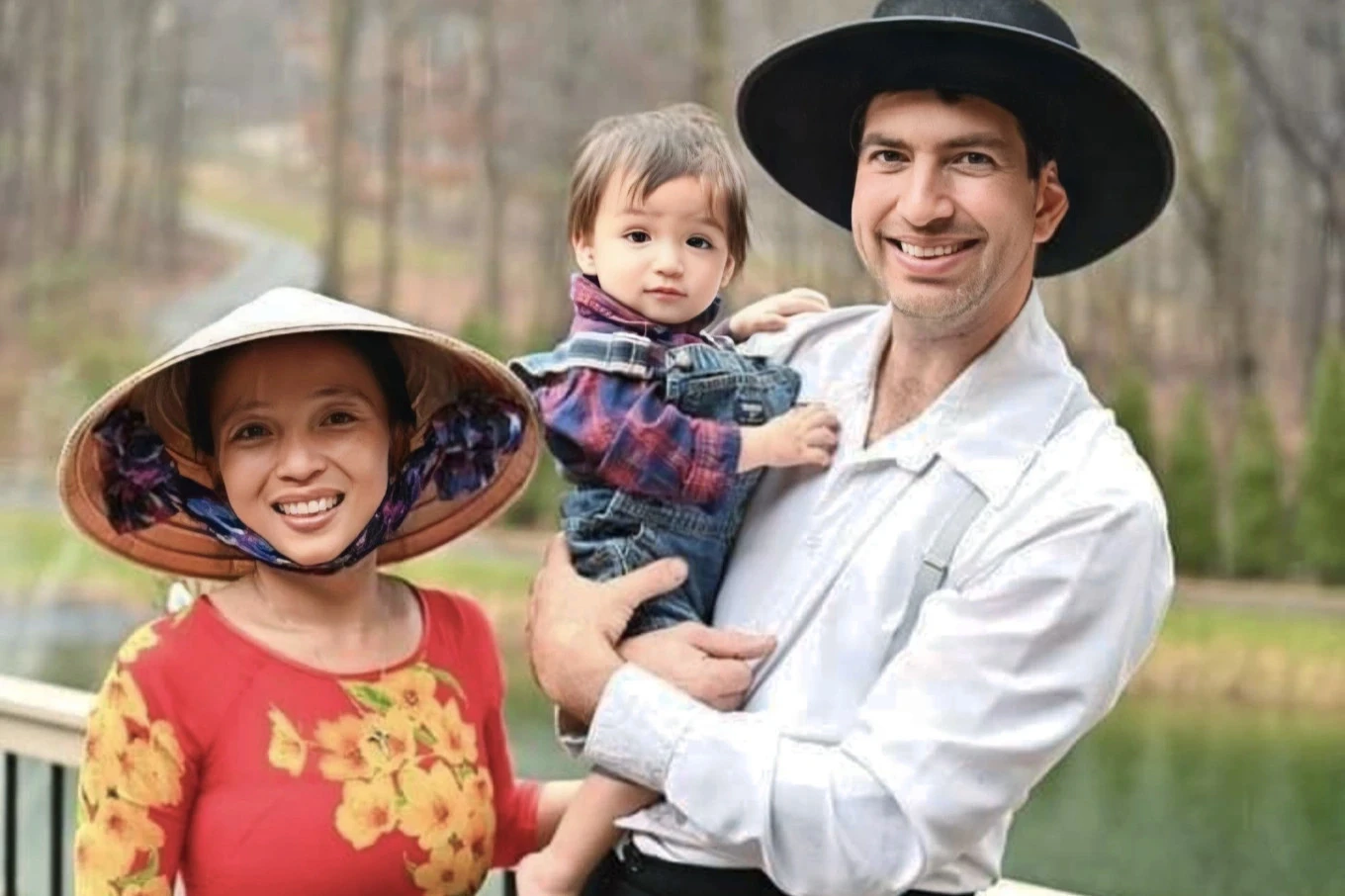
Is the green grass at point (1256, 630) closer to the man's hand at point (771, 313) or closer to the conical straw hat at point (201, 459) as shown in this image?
the man's hand at point (771, 313)

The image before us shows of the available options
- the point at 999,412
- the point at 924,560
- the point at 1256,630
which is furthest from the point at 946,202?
the point at 1256,630

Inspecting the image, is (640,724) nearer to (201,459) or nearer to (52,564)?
(201,459)

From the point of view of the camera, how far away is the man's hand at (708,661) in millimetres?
1581

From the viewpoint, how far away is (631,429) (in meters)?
1.71

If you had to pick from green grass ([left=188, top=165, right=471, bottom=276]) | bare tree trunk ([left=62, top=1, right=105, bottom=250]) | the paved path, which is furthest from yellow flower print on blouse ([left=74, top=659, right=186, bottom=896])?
bare tree trunk ([left=62, top=1, right=105, bottom=250])

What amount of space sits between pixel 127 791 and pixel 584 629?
1.25 feet

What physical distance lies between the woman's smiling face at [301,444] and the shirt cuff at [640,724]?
253 millimetres

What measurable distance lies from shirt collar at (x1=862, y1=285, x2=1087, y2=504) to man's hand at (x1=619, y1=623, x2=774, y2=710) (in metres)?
0.18

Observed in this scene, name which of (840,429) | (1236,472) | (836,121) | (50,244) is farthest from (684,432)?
(50,244)

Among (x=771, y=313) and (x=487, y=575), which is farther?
(x=487, y=575)

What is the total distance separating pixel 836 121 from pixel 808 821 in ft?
2.01

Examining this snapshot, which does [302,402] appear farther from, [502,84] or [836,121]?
[502,84]

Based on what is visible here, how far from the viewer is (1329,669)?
22.6ft

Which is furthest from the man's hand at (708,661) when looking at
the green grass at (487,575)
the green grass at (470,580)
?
the green grass at (487,575)
